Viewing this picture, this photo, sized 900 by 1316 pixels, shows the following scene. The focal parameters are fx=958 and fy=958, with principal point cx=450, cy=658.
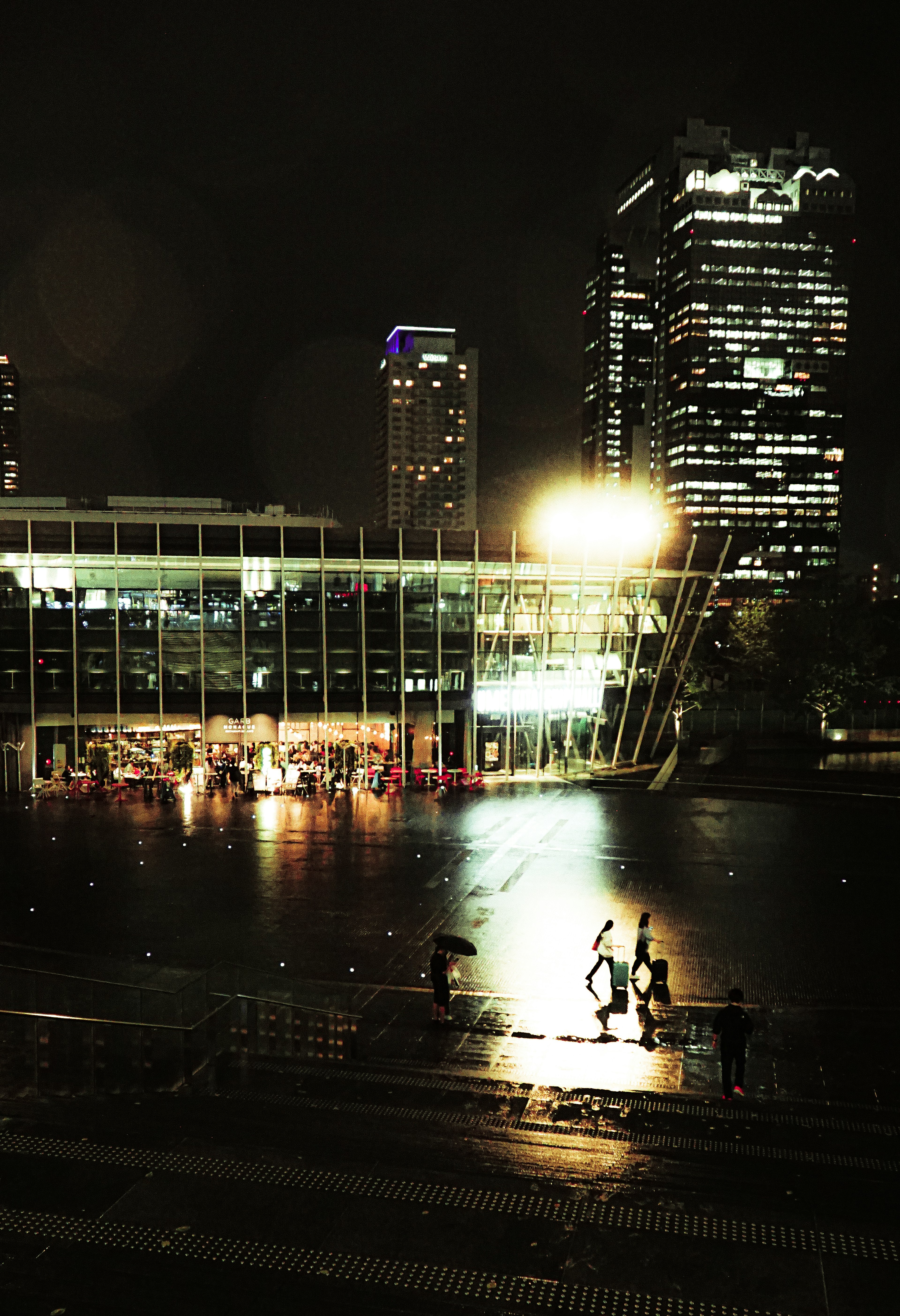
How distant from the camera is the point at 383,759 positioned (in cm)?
3866

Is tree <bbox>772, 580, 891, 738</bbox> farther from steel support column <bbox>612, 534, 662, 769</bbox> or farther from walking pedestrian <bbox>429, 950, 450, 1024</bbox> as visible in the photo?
walking pedestrian <bbox>429, 950, 450, 1024</bbox>

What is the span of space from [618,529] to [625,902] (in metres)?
22.9

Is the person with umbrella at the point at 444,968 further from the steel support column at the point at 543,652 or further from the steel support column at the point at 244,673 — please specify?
the steel support column at the point at 543,652

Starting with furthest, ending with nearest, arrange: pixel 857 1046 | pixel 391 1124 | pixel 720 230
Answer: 1. pixel 720 230
2. pixel 857 1046
3. pixel 391 1124

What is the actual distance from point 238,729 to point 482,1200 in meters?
31.2

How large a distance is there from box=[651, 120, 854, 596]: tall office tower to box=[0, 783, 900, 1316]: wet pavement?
17228 cm

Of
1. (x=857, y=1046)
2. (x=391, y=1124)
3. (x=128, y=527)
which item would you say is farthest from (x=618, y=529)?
(x=391, y=1124)

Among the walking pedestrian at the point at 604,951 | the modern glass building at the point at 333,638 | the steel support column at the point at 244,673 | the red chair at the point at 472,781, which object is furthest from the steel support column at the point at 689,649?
the walking pedestrian at the point at 604,951

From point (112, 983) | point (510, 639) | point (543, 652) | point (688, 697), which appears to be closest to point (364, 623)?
point (510, 639)

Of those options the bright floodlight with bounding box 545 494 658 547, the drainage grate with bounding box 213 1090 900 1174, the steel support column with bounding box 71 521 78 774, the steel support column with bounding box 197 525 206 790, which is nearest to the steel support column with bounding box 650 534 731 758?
the bright floodlight with bounding box 545 494 658 547

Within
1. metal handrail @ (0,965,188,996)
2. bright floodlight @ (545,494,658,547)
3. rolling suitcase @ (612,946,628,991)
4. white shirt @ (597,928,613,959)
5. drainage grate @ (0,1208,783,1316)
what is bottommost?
rolling suitcase @ (612,946,628,991)

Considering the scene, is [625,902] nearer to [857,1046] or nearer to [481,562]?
[857,1046]

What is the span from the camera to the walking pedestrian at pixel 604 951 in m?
14.2

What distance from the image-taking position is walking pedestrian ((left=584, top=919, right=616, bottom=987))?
14.2m
